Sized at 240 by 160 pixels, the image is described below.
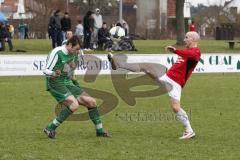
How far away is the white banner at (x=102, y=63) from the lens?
2700 centimetres

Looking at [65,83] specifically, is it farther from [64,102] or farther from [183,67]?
[183,67]

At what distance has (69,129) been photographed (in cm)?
1316

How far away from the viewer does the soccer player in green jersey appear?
11656mm

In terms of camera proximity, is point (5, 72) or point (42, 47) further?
point (42, 47)

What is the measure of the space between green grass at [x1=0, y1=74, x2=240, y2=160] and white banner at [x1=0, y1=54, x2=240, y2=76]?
6147mm

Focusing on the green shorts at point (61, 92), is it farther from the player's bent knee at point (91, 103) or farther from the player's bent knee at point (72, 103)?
the player's bent knee at point (91, 103)

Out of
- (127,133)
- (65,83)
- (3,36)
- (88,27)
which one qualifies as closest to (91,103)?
(65,83)

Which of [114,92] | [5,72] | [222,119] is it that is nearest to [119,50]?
[5,72]

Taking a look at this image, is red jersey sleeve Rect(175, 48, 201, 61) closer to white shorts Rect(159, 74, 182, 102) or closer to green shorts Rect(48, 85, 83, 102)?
white shorts Rect(159, 74, 182, 102)

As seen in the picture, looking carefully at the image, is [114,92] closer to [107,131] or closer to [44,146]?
[107,131]

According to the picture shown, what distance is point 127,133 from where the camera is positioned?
12.6 meters

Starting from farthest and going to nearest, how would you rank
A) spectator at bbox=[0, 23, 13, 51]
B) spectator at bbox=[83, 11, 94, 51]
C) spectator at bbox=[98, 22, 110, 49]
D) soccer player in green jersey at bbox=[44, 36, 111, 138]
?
spectator at bbox=[98, 22, 110, 49] < spectator at bbox=[83, 11, 94, 51] < spectator at bbox=[0, 23, 13, 51] < soccer player in green jersey at bbox=[44, 36, 111, 138]

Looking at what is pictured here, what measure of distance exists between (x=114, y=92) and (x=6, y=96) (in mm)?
3627

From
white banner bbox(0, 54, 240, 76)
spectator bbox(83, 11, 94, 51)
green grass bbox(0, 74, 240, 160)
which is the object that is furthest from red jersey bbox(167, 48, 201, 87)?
spectator bbox(83, 11, 94, 51)
